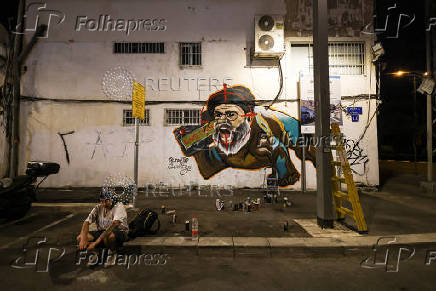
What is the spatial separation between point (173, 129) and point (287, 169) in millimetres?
5235

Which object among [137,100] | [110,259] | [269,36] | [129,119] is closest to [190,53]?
[269,36]

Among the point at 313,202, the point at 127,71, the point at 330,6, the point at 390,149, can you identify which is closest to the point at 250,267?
the point at 313,202

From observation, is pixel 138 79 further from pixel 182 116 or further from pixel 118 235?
pixel 118 235

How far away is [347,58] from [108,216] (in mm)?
11269

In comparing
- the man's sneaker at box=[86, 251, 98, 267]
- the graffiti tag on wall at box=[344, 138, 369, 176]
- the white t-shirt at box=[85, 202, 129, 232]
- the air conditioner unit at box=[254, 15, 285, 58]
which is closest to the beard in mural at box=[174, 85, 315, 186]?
the graffiti tag on wall at box=[344, 138, 369, 176]

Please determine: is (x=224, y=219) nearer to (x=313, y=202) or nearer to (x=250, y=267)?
(x=250, y=267)

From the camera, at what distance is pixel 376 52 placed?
982 cm

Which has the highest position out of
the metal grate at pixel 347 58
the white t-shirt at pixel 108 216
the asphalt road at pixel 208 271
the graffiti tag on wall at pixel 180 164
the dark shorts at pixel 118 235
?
the metal grate at pixel 347 58

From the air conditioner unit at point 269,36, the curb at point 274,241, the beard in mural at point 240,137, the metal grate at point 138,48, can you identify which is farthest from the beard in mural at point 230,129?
the curb at point 274,241

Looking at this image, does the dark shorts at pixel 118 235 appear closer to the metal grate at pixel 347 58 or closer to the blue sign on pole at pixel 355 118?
the blue sign on pole at pixel 355 118

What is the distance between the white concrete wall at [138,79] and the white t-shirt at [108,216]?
17.9 ft

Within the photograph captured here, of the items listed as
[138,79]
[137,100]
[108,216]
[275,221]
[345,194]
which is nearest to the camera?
[108,216]

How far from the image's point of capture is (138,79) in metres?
10.1

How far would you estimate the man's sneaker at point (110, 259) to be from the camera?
3806 mm
